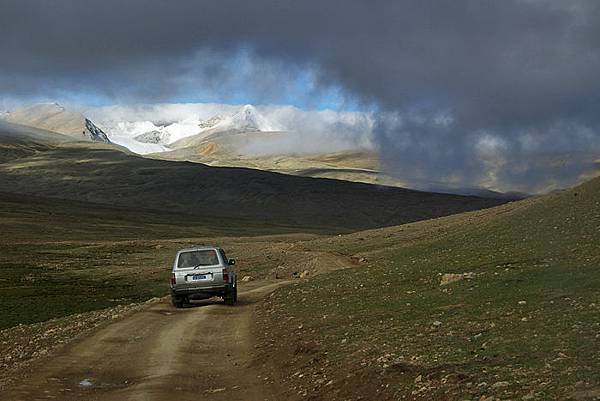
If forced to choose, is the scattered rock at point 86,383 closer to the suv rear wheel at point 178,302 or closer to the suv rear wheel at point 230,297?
the suv rear wheel at point 178,302

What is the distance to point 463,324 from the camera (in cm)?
1583

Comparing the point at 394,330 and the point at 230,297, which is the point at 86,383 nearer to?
the point at 394,330

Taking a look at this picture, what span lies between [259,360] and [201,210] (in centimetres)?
18005

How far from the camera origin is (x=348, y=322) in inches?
756

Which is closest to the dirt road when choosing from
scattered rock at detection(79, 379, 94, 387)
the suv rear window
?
scattered rock at detection(79, 379, 94, 387)

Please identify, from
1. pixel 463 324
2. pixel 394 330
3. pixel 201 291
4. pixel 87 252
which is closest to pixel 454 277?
pixel 394 330

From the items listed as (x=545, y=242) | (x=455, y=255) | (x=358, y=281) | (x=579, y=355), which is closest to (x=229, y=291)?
(x=358, y=281)

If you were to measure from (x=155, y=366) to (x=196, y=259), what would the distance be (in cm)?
1289

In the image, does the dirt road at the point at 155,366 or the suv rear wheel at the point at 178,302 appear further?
the suv rear wheel at the point at 178,302

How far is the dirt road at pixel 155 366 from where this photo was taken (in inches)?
538

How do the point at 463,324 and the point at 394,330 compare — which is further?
the point at 394,330

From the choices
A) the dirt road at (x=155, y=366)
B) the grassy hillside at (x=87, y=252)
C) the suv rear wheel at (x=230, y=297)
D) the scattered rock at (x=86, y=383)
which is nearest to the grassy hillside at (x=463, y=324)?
the dirt road at (x=155, y=366)

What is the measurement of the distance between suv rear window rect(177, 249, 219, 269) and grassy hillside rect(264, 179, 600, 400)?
278 cm

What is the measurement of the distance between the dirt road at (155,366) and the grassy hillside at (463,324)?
1.11 meters
